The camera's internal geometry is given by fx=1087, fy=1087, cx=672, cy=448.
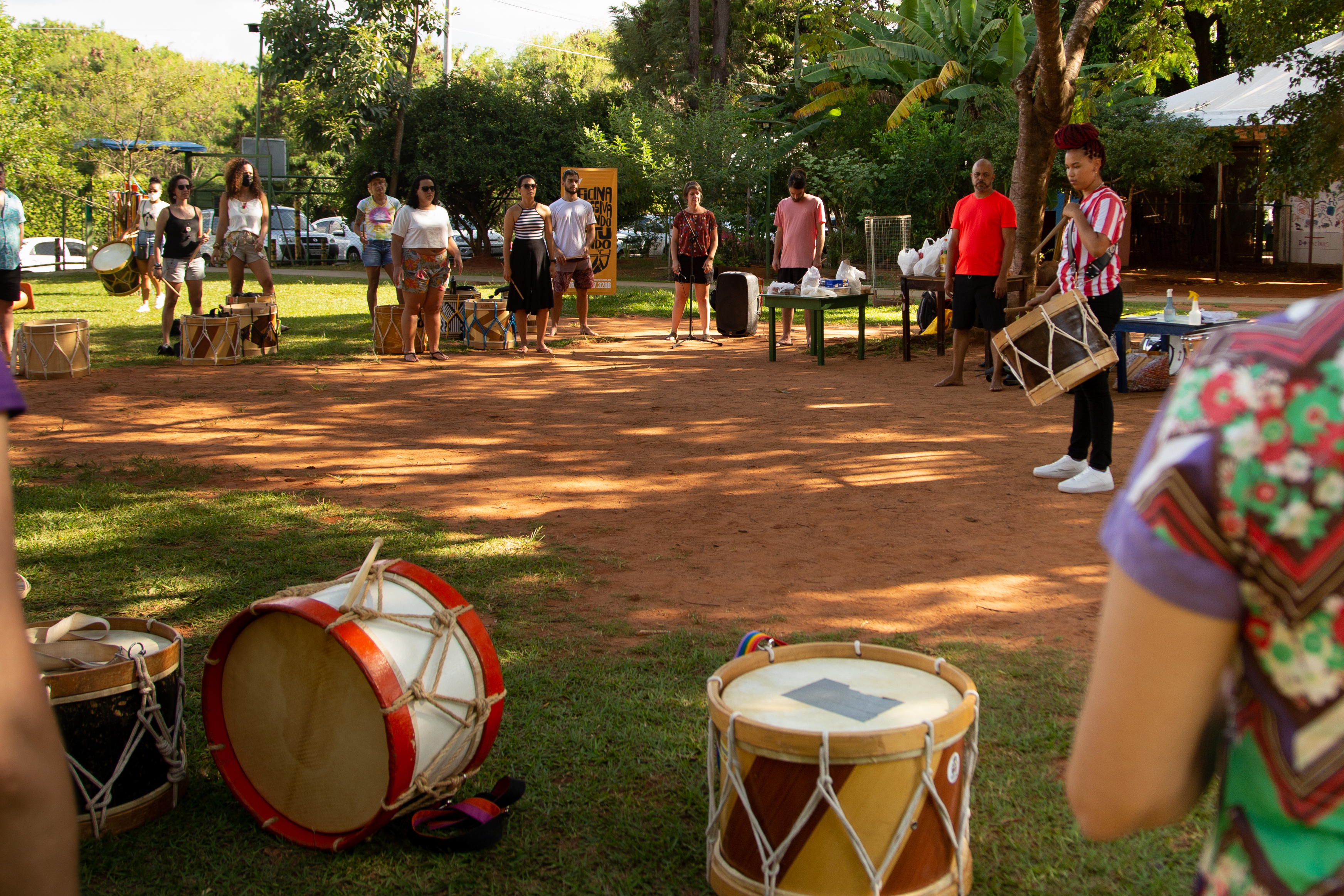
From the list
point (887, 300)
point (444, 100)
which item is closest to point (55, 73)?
point (444, 100)

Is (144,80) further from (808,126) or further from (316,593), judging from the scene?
(316,593)

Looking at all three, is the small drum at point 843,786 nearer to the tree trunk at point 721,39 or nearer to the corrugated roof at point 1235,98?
the corrugated roof at point 1235,98

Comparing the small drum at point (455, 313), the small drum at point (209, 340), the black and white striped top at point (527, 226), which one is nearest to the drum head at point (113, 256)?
the small drum at point (209, 340)

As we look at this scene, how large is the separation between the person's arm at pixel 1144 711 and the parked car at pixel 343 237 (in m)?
29.7

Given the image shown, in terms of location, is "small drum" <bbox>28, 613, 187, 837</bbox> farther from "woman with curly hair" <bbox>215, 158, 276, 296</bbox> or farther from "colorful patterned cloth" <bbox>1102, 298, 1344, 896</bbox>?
"woman with curly hair" <bbox>215, 158, 276, 296</bbox>

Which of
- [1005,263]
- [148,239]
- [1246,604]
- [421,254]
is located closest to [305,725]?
[1246,604]

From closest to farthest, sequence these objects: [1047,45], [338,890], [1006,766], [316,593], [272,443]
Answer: [338,890], [316,593], [1006,766], [272,443], [1047,45]

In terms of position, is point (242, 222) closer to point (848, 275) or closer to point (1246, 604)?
point (848, 275)

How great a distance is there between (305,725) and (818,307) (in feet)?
29.1

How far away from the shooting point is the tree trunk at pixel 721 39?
97.3 feet

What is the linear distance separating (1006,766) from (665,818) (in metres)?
1.08

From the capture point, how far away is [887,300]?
18.2m

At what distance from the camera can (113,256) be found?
54.8 feet

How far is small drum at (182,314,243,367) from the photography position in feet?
38.4
